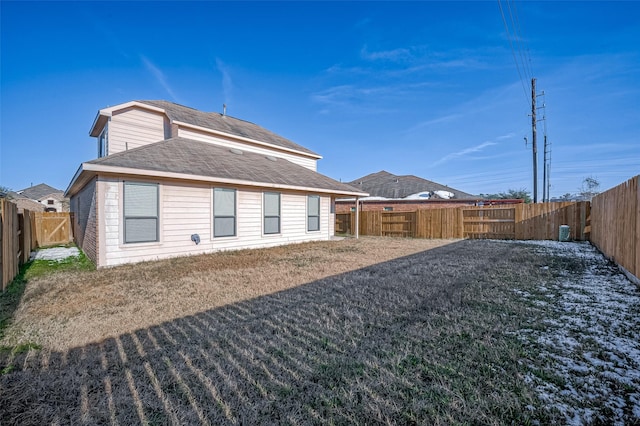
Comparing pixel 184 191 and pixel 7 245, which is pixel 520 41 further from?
pixel 7 245

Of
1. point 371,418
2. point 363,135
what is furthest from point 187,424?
point 363,135

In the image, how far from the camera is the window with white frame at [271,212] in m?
10.8

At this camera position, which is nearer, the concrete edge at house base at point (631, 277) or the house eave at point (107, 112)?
the concrete edge at house base at point (631, 277)

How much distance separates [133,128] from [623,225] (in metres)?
15.6

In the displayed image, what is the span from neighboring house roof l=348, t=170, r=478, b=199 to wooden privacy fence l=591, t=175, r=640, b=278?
18362mm

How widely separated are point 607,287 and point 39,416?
25.3 feet

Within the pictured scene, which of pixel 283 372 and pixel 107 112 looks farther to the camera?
pixel 107 112

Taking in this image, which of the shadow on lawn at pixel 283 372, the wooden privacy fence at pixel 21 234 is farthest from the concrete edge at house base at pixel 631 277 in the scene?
the wooden privacy fence at pixel 21 234

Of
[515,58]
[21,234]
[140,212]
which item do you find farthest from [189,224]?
[515,58]

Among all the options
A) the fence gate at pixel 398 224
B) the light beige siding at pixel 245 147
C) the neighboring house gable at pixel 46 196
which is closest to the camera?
the light beige siding at pixel 245 147

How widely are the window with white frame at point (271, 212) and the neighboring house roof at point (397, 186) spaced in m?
17.4

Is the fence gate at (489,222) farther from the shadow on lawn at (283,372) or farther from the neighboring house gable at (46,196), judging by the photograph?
the neighboring house gable at (46,196)

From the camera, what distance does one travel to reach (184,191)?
27.7 feet

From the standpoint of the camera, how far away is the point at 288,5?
11.9m
